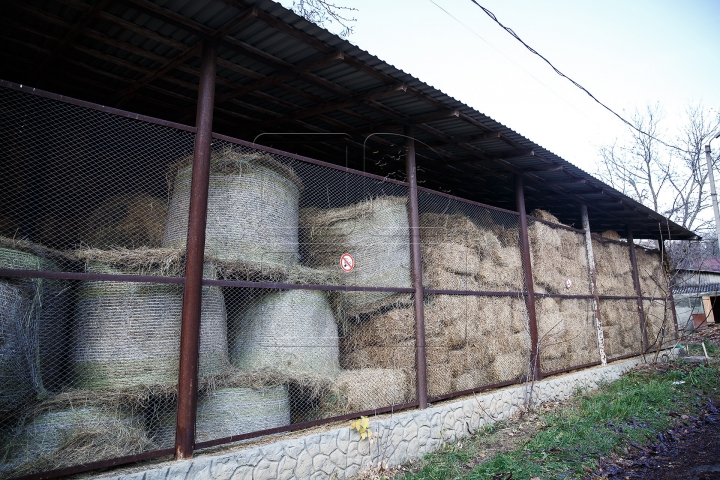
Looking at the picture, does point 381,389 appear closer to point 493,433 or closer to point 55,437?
point 493,433

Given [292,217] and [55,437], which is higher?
[292,217]

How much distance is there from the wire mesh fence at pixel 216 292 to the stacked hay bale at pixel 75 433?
1 centimetres

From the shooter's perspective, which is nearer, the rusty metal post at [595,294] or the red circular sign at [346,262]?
the red circular sign at [346,262]

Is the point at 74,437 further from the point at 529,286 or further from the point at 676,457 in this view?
the point at 529,286

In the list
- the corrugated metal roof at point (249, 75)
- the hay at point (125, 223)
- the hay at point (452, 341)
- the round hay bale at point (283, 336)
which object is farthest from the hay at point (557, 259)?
the hay at point (125, 223)

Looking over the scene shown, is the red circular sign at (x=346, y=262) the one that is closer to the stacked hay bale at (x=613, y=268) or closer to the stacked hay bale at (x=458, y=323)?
the stacked hay bale at (x=458, y=323)

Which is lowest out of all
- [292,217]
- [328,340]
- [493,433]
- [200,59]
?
[493,433]

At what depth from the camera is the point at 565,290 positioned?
399 inches

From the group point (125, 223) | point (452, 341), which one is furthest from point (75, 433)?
point (452, 341)

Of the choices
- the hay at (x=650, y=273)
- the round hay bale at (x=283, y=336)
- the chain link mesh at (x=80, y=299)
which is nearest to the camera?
the chain link mesh at (x=80, y=299)

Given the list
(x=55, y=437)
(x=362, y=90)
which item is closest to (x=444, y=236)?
(x=362, y=90)

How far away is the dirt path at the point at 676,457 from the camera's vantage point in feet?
17.4

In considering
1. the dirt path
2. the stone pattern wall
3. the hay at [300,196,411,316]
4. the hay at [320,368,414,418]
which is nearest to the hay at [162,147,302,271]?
the hay at [300,196,411,316]

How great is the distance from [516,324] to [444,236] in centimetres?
224
